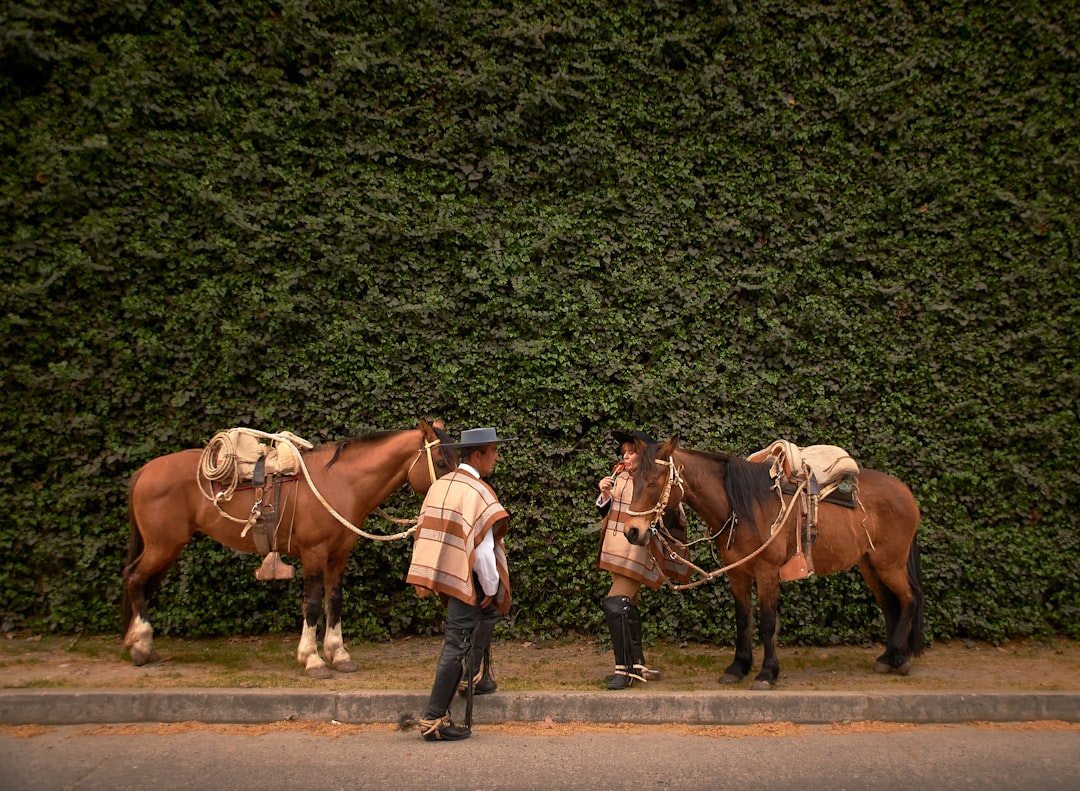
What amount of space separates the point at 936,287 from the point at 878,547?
9.88ft

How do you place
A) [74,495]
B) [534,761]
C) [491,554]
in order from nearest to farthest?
[534,761], [491,554], [74,495]

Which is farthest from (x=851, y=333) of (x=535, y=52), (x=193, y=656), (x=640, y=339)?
(x=193, y=656)

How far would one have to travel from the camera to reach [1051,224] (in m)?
8.07

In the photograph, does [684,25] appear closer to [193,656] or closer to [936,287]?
[936,287]

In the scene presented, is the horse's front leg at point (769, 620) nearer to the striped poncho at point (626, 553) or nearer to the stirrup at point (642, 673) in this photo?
the striped poncho at point (626, 553)

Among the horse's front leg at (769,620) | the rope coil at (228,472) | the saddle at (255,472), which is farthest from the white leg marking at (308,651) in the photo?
the horse's front leg at (769,620)

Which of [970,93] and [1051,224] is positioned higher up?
[970,93]

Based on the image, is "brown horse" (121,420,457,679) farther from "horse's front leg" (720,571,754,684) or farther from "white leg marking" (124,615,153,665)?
"horse's front leg" (720,571,754,684)

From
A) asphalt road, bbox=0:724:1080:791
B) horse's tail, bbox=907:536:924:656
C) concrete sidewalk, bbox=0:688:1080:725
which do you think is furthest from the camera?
horse's tail, bbox=907:536:924:656

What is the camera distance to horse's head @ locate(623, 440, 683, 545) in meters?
5.54

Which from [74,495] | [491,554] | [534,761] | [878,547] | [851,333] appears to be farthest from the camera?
[851,333]

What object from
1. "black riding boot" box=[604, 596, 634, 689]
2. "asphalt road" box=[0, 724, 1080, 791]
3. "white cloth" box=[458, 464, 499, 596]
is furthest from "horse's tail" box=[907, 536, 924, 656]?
"white cloth" box=[458, 464, 499, 596]

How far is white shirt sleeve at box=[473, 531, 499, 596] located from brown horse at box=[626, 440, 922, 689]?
1.03 metres

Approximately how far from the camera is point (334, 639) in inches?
250
